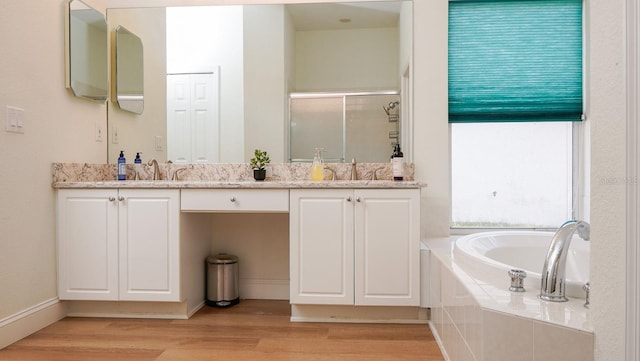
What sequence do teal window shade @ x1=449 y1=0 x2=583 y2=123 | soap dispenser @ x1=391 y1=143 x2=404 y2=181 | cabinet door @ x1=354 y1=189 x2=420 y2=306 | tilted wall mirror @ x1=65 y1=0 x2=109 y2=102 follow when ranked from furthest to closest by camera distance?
teal window shade @ x1=449 y1=0 x2=583 y2=123, soap dispenser @ x1=391 y1=143 x2=404 y2=181, tilted wall mirror @ x1=65 y1=0 x2=109 y2=102, cabinet door @ x1=354 y1=189 x2=420 y2=306

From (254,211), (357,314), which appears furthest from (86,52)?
(357,314)

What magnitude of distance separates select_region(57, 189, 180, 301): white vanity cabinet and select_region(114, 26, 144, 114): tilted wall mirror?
2.69 ft

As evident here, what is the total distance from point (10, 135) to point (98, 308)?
1091 millimetres

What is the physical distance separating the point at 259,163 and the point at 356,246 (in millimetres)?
886

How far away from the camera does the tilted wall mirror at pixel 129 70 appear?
3119 mm

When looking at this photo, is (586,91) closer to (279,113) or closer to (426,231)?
(426,231)

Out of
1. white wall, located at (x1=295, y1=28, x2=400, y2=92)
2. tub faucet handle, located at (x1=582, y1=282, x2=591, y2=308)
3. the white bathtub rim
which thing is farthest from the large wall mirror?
Answer: tub faucet handle, located at (x1=582, y1=282, x2=591, y2=308)

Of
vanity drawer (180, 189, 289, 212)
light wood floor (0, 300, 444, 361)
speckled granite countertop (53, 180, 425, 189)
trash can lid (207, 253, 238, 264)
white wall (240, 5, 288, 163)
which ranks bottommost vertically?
light wood floor (0, 300, 444, 361)

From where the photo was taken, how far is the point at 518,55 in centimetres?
315

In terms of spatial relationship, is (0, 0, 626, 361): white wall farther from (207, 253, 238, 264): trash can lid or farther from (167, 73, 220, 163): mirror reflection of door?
(207, 253, 238, 264): trash can lid

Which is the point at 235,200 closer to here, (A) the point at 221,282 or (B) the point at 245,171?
(B) the point at 245,171

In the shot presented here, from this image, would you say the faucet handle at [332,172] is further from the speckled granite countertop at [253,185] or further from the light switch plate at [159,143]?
the light switch plate at [159,143]

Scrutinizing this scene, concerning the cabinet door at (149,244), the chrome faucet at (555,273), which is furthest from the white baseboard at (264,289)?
the chrome faucet at (555,273)

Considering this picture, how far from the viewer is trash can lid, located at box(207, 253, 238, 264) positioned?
9.52ft
